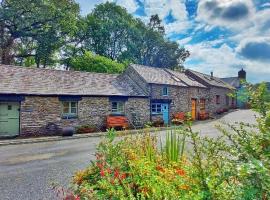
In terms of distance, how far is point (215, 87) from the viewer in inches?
1519

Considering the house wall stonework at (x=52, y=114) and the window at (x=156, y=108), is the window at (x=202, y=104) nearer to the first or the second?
the window at (x=156, y=108)

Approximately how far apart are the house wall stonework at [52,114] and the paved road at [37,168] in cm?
496

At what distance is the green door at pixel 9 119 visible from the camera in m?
17.1

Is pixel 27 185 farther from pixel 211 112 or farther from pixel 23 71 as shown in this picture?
pixel 211 112

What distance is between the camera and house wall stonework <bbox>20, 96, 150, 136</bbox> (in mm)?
17656

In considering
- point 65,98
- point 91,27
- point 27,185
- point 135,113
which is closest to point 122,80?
point 135,113

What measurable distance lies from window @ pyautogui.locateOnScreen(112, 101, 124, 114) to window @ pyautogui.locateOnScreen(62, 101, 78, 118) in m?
3.62

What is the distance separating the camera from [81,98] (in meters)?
20.3

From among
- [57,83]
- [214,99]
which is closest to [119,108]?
[57,83]

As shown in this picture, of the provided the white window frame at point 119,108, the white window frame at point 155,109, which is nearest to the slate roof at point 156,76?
the white window frame at point 155,109

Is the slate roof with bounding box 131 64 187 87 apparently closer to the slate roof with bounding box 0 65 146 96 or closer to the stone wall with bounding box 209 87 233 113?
the slate roof with bounding box 0 65 146 96

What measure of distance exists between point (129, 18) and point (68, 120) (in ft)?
129

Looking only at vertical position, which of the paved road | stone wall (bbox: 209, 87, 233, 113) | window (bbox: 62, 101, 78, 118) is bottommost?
the paved road

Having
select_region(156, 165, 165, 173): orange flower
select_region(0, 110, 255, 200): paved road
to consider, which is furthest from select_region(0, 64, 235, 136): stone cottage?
select_region(156, 165, 165, 173): orange flower
